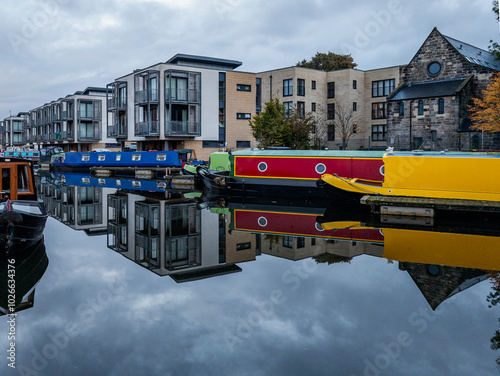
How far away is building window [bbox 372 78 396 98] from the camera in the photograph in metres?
49.3

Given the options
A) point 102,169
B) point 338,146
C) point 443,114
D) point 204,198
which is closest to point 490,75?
point 443,114

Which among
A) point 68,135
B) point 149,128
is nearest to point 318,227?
point 149,128

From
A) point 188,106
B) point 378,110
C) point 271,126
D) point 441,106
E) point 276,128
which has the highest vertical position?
point 378,110


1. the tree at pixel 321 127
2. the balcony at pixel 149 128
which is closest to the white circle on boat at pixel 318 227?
the balcony at pixel 149 128

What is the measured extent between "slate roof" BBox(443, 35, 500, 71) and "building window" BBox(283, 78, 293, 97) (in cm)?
1586

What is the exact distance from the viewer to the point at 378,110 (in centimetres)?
5047

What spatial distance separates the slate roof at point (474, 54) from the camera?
123 ft

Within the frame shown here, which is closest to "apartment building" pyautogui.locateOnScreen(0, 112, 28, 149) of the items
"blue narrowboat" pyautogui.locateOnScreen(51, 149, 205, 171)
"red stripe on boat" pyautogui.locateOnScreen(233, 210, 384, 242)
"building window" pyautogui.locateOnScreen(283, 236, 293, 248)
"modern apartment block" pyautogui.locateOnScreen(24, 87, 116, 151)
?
"modern apartment block" pyautogui.locateOnScreen(24, 87, 116, 151)

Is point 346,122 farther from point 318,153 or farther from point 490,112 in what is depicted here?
point 318,153

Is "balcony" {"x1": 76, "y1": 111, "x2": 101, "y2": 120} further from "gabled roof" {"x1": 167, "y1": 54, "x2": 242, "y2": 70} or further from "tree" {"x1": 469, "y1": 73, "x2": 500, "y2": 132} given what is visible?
"tree" {"x1": 469, "y1": 73, "x2": 500, "y2": 132}

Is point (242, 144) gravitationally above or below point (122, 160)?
above

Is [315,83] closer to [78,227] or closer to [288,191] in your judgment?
[288,191]

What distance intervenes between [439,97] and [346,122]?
14155 mm

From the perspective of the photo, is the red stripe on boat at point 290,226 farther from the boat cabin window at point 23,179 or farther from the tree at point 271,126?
the tree at point 271,126
